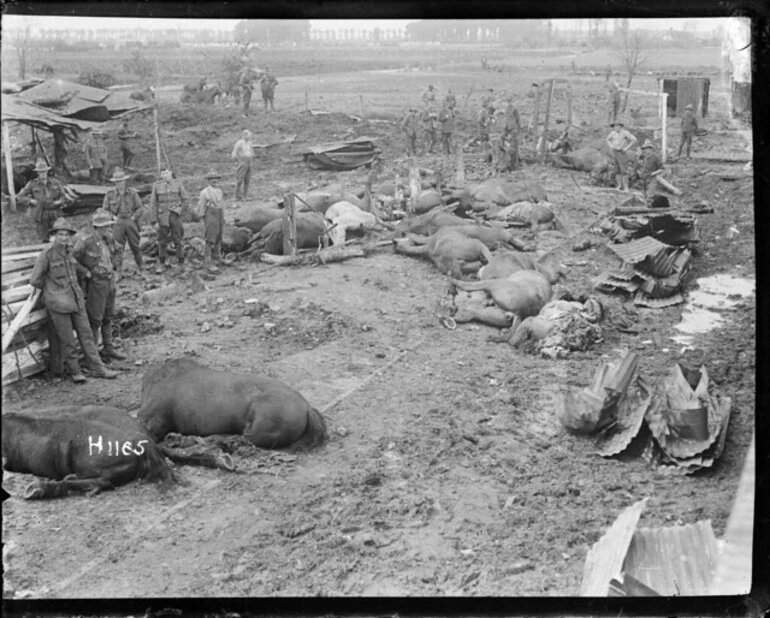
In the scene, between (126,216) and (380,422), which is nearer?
(380,422)

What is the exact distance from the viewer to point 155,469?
7.16 meters

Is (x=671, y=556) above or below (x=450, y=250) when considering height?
below

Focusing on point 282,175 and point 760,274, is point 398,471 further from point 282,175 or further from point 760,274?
point 760,274

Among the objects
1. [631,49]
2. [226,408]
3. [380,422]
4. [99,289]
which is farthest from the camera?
[631,49]

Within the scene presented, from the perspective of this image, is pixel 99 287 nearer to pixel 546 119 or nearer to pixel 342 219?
pixel 342 219

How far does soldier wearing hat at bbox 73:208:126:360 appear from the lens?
7676 millimetres

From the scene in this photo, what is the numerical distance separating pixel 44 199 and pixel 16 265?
61 cm

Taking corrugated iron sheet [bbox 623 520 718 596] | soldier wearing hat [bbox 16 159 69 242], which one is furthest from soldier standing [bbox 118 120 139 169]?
corrugated iron sheet [bbox 623 520 718 596]

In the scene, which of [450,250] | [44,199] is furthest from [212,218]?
[450,250]

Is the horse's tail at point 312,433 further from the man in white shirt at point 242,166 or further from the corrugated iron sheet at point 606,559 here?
the corrugated iron sheet at point 606,559

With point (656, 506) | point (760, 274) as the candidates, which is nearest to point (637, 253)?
point (760, 274)

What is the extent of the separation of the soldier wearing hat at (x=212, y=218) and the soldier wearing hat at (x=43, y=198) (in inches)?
48.1

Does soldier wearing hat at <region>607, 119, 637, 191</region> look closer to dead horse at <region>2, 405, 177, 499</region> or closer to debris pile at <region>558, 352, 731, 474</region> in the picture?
debris pile at <region>558, 352, 731, 474</region>

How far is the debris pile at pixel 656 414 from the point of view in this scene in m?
7.36
